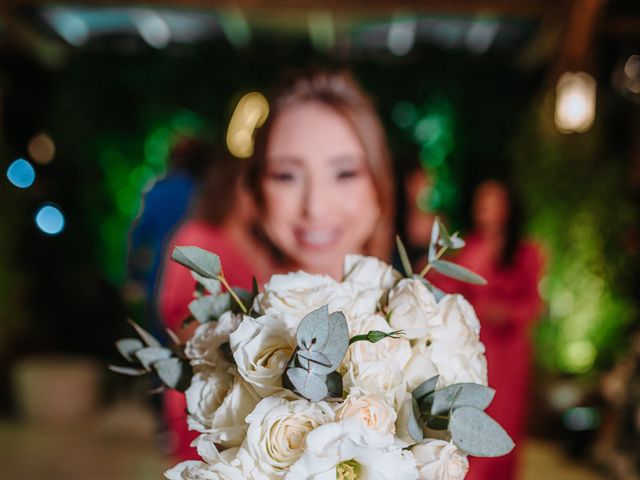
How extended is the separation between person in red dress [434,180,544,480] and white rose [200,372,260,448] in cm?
278

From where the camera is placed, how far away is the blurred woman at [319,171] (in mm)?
1445

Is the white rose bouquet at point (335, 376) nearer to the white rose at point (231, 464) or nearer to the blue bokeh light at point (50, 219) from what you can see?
the white rose at point (231, 464)

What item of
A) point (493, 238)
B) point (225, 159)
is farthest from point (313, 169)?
point (493, 238)

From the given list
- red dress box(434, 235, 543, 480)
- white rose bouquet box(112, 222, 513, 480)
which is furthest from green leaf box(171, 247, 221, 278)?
red dress box(434, 235, 543, 480)

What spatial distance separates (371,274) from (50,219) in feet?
20.3

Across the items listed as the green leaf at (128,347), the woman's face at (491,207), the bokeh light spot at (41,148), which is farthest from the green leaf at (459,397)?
the bokeh light spot at (41,148)

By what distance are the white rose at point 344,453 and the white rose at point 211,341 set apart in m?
0.21

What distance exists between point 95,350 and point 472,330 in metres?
6.16

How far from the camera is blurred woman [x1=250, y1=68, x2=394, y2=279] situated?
4.74ft

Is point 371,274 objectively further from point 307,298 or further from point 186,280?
point 186,280

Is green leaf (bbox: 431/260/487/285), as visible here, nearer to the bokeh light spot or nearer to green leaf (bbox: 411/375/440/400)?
green leaf (bbox: 411/375/440/400)

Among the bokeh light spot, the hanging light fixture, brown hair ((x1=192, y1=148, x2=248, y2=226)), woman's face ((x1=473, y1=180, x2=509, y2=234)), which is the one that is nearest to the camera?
brown hair ((x1=192, y1=148, x2=248, y2=226))

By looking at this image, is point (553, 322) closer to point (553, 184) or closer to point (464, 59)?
point (553, 184)

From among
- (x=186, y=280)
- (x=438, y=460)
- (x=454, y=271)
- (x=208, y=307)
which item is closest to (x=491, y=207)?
(x=186, y=280)
